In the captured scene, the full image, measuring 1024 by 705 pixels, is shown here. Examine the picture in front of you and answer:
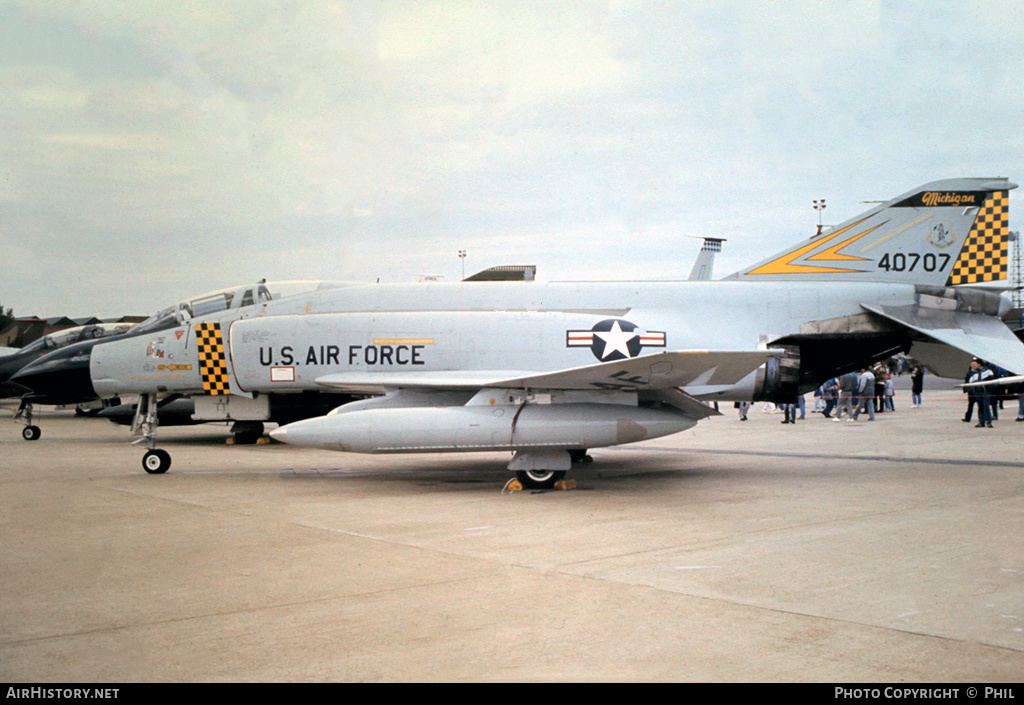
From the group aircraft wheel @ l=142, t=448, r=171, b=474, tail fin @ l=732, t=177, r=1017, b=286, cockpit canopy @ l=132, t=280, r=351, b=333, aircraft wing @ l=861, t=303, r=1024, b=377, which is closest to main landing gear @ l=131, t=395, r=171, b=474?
aircraft wheel @ l=142, t=448, r=171, b=474

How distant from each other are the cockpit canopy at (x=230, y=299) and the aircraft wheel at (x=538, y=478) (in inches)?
183

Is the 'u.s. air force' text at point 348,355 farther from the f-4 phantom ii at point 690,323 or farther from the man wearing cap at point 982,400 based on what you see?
the man wearing cap at point 982,400

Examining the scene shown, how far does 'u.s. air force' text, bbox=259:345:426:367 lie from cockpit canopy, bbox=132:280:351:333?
109 centimetres

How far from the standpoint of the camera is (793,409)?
23.2 meters

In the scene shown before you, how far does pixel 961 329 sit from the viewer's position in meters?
11.3

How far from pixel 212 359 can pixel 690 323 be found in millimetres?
7275

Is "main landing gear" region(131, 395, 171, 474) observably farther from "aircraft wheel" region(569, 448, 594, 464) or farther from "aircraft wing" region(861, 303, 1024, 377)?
"aircraft wing" region(861, 303, 1024, 377)

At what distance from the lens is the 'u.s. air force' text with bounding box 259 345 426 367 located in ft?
36.6

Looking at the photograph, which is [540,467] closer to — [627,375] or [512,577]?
[627,375]

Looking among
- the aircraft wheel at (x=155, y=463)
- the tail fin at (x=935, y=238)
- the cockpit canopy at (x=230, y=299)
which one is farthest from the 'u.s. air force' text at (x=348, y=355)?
the tail fin at (x=935, y=238)

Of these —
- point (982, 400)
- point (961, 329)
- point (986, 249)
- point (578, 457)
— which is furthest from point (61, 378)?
point (982, 400)

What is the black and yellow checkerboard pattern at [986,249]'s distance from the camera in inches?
460
